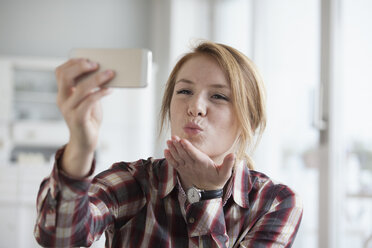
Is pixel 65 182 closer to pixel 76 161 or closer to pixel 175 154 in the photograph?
pixel 76 161

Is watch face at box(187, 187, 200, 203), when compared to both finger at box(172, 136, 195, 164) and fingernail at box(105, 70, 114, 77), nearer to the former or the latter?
finger at box(172, 136, 195, 164)

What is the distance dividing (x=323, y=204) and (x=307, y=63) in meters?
0.83

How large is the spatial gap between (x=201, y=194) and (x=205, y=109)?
0.51 ft

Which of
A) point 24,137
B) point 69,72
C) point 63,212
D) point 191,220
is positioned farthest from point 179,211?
point 24,137

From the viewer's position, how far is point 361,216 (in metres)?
2.40

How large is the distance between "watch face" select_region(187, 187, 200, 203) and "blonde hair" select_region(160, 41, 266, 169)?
0.55 ft

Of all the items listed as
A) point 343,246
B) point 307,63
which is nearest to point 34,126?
point 307,63

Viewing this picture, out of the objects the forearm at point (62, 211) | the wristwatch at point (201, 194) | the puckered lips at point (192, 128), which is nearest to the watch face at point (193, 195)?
the wristwatch at point (201, 194)

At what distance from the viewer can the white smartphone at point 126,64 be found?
1.95 feet

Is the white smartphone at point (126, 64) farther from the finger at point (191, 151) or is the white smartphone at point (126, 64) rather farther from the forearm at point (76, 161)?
the finger at point (191, 151)

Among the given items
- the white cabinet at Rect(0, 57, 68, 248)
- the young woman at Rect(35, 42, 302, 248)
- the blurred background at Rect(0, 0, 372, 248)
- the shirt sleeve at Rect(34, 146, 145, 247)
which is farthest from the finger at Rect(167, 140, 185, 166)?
the white cabinet at Rect(0, 57, 68, 248)

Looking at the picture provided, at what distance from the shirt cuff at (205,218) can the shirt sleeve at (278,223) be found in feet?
0.29

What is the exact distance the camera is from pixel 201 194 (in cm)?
84

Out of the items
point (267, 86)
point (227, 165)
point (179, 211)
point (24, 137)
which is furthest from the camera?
point (24, 137)
